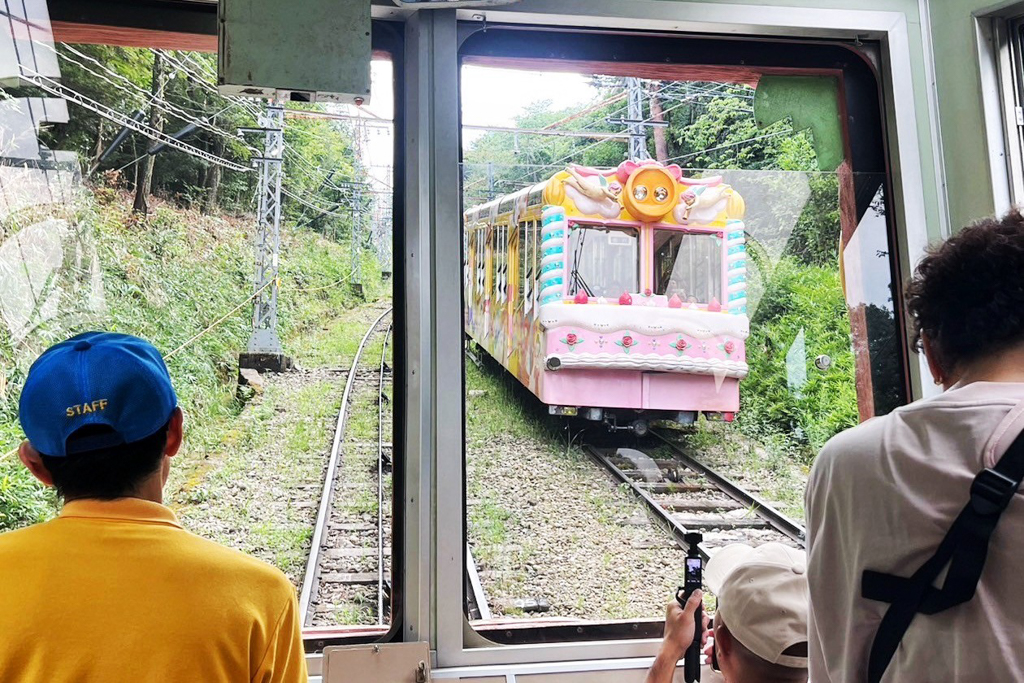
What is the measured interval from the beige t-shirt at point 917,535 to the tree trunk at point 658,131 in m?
1.37

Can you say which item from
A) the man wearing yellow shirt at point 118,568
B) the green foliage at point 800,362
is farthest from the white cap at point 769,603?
the green foliage at point 800,362

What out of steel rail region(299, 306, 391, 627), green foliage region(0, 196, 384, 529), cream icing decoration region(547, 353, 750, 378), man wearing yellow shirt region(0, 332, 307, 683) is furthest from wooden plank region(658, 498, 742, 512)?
man wearing yellow shirt region(0, 332, 307, 683)

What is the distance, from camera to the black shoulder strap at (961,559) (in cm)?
100

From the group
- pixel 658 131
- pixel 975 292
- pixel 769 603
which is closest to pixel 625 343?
pixel 658 131

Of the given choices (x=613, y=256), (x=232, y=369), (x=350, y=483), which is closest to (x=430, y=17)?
(x=613, y=256)

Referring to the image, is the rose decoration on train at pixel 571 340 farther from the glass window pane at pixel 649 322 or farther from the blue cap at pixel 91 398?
the blue cap at pixel 91 398

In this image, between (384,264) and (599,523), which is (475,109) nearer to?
(384,264)

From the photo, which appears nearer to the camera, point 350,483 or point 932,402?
point 932,402

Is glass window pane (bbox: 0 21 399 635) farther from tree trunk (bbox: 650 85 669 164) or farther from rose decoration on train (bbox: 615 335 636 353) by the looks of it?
tree trunk (bbox: 650 85 669 164)

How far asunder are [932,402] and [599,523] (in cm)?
128

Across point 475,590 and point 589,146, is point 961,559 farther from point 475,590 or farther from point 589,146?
point 589,146

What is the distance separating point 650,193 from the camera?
7.72 ft

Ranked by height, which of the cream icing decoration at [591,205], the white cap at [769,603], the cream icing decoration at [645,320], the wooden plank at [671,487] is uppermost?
the cream icing decoration at [591,205]

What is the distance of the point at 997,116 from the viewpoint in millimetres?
2365
